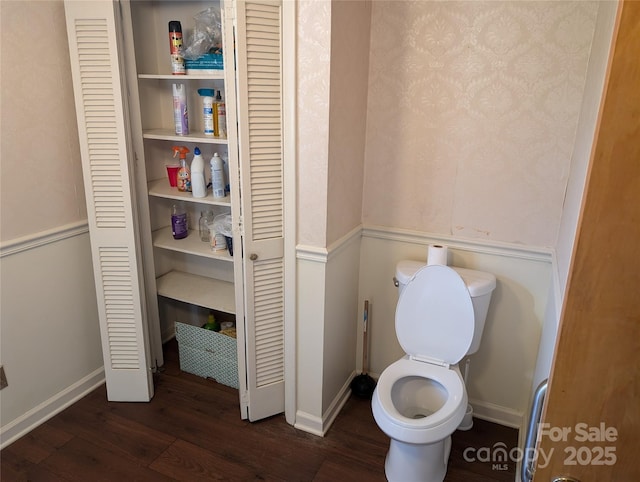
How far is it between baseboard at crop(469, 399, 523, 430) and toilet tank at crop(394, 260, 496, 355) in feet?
1.22

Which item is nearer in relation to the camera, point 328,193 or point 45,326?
point 328,193

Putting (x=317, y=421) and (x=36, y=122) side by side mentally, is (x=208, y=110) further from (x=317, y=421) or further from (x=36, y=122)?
(x=317, y=421)

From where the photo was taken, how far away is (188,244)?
2.47 metres

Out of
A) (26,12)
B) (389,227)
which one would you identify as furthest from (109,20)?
(389,227)

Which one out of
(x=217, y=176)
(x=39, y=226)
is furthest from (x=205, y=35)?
(x=39, y=226)

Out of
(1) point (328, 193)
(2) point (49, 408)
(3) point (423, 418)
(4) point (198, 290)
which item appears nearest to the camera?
(3) point (423, 418)

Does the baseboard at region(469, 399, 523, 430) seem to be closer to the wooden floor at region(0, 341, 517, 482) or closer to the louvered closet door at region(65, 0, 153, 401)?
the wooden floor at region(0, 341, 517, 482)

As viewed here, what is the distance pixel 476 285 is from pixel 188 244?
57.8 inches

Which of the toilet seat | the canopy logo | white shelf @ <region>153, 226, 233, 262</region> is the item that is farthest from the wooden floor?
the canopy logo

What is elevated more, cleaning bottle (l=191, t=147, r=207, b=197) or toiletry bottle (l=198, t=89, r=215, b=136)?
toiletry bottle (l=198, t=89, r=215, b=136)

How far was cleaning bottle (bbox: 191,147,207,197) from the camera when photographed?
90.0 inches

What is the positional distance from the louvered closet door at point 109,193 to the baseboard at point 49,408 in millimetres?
152

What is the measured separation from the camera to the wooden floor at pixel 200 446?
6.32ft

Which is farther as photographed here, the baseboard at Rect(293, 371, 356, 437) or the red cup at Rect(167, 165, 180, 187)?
the red cup at Rect(167, 165, 180, 187)
